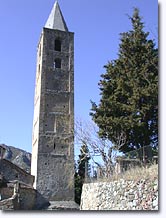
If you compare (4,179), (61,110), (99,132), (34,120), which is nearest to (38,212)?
(99,132)

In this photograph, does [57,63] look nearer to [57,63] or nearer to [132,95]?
[57,63]

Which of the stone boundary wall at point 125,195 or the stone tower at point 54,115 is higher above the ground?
the stone tower at point 54,115

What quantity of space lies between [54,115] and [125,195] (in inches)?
607

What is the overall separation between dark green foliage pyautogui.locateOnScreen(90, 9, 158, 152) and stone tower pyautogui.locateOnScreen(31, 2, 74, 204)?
8.33 metres

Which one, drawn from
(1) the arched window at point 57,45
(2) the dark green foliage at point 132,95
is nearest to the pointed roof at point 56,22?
(1) the arched window at point 57,45

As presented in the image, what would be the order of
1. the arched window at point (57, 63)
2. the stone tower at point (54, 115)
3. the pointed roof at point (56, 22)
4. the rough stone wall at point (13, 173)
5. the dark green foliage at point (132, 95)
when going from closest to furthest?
the dark green foliage at point (132, 95)
the stone tower at point (54, 115)
the rough stone wall at point (13, 173)
the arched window at point (57, 63)
the pointed roof at point (56, 22)

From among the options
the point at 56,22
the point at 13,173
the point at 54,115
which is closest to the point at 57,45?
the point at 56,22

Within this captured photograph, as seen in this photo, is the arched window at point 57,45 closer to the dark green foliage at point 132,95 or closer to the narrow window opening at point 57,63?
the narrow window opening at point 57,63

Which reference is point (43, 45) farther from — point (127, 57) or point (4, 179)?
point (127, 57)

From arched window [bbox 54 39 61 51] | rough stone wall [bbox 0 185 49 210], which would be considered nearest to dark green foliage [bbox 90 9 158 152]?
rough stone wall [bbox 0 185 49 210]

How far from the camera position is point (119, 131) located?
31.2 feet

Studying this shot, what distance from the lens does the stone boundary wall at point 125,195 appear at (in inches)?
169

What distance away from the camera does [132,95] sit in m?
9.24

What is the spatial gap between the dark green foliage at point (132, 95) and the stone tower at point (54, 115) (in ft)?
27.3
